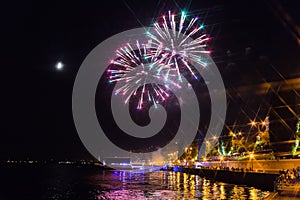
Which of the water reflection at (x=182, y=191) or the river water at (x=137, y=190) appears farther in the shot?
the river water at (x=137, y=190)

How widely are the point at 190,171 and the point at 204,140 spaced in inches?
1706

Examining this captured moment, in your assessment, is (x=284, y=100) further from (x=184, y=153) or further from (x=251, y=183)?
(x=184, y=153)

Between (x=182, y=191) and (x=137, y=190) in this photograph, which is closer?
(x=182, y=191)

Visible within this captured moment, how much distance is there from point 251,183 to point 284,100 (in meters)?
24.4

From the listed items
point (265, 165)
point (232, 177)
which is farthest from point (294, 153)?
point (232, 177)

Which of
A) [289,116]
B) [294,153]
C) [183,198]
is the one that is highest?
[289,116]

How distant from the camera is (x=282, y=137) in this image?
7150 centimetres

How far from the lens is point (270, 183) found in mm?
35344

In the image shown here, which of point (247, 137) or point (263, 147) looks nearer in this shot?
point (263, 147)

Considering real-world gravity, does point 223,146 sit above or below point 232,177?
above

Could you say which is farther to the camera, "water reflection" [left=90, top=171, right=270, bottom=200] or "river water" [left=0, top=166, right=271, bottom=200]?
"river water" [left=0, top=166, right=271, bottom=200]

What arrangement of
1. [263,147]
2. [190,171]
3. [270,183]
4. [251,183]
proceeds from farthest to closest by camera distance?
[190,171] < [263,147] < [251,183] < [270,183]

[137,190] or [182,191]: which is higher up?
[182,191]

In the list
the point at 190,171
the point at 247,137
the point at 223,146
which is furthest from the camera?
the point at 223,146
